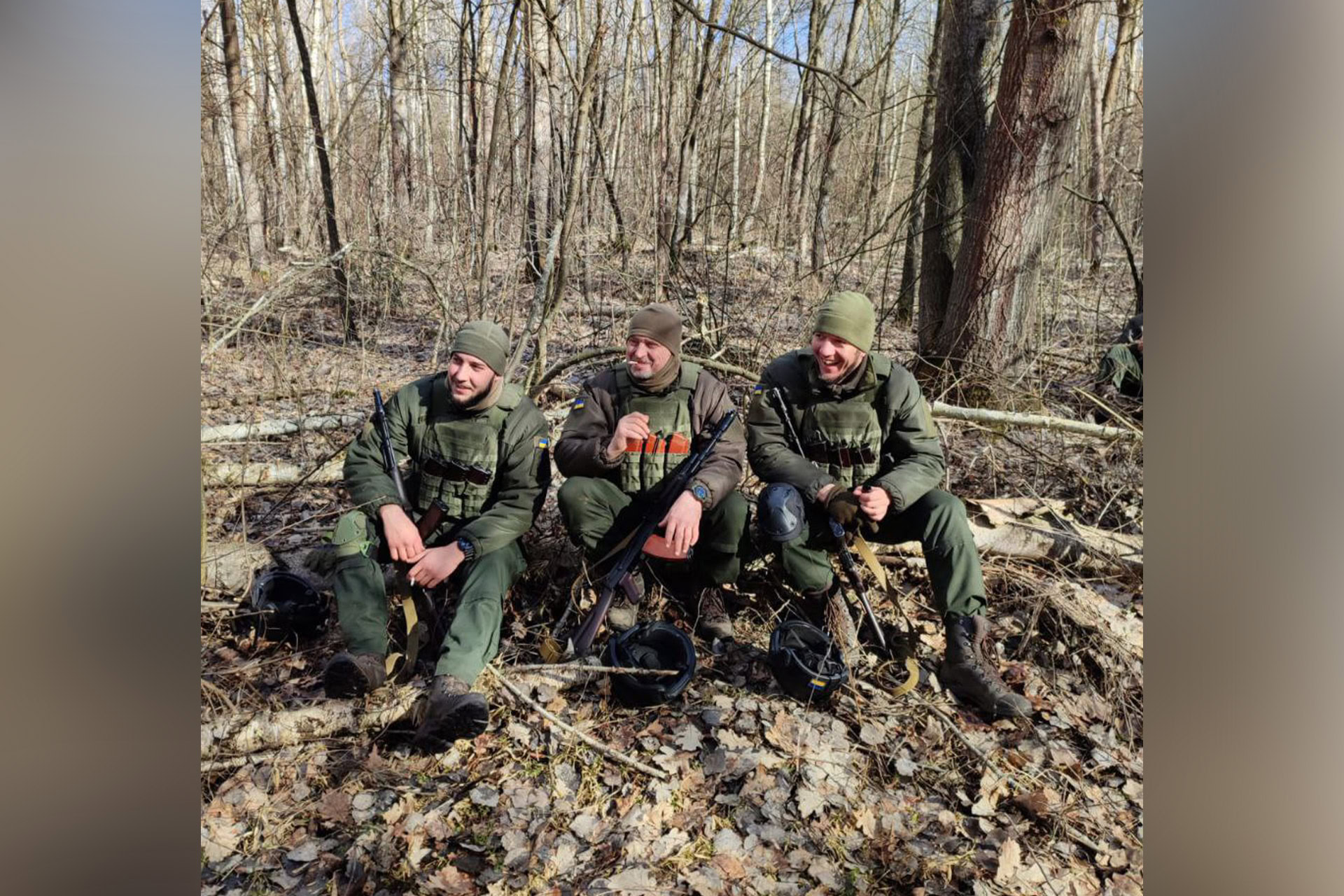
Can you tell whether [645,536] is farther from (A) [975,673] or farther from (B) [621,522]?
(A) [975,673]

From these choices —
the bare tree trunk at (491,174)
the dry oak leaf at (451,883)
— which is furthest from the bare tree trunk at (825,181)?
the dry oak leaf at (451,883)

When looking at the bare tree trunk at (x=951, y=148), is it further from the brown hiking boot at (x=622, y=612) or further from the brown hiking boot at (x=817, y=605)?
the brown hiking boot at (x=622, y=612)

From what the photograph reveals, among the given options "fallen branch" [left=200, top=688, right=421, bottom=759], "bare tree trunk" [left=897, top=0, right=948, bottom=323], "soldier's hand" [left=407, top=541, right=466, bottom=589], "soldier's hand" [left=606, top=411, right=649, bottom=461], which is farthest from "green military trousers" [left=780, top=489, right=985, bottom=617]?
"bare tree trunk" [left=897, top=0, right=948, bottom=323]

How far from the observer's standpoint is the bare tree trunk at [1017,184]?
409 centimetres

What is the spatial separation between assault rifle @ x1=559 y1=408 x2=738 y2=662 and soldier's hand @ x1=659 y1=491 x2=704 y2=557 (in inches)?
2.1

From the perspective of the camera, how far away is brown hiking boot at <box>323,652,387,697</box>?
8.40 ft

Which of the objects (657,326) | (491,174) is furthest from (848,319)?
(491,174)
